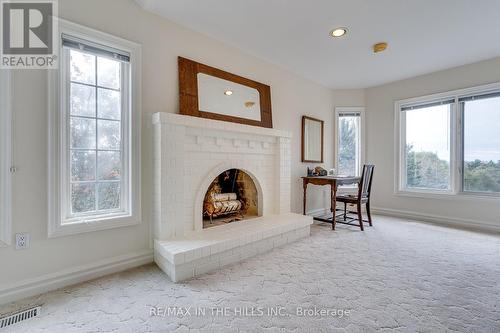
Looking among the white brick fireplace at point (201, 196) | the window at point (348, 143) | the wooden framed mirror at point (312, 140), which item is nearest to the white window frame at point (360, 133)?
the window at point (348, 143)

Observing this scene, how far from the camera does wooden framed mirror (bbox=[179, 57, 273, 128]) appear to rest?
257 cm

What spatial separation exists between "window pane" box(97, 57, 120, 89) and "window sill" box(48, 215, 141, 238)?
1.21 metres

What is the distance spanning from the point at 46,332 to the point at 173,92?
2128mm

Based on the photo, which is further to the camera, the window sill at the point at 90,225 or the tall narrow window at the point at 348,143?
the tall narrow window at the point at 348,143

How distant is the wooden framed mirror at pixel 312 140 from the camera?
4.12 m

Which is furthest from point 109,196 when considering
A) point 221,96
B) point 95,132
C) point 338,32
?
point 338,32

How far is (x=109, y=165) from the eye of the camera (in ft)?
7.10

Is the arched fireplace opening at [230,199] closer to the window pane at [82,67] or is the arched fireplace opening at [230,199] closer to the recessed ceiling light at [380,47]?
the window pane at [82,67]

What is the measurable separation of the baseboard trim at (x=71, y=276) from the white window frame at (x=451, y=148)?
14.5 ft

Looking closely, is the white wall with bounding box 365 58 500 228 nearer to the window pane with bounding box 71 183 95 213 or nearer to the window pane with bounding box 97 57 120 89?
the window pane with bounding box 97 57 120 89

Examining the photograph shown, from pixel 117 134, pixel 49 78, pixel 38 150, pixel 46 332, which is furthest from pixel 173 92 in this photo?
pixel 46 332

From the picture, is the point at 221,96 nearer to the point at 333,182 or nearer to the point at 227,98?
the point at 227,98

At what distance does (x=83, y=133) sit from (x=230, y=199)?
1.79m

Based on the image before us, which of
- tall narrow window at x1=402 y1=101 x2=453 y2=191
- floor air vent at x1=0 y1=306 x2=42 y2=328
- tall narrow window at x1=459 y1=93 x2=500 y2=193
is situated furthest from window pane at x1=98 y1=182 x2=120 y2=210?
tall narrow window at x1=459 y1=93 x2=500 y2=193
